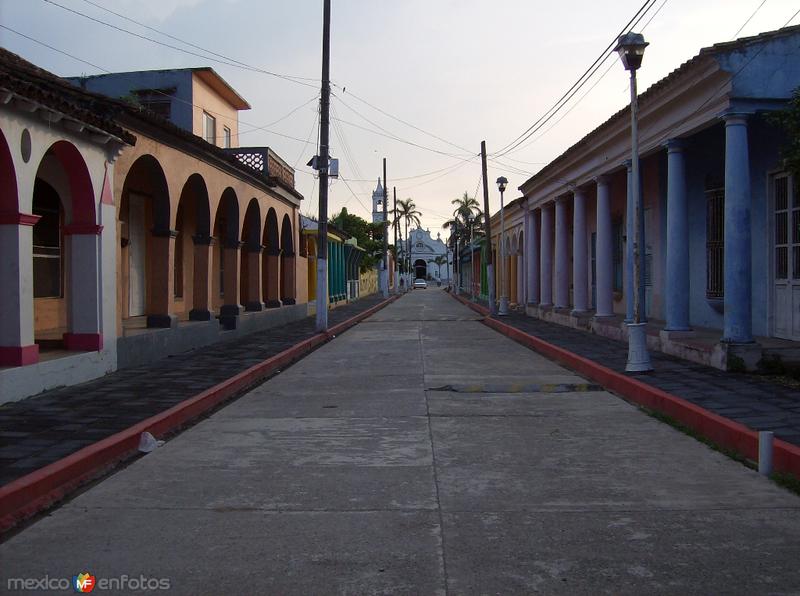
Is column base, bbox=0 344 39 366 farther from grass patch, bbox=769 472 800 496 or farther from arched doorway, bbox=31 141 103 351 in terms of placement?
grass patch, bbox=769 472 800 496

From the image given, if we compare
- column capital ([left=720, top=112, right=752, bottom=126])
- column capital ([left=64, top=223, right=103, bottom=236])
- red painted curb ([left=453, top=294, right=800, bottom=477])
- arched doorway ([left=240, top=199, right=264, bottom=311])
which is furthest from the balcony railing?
column capital ([left=720, top=112, right=752, bottom=126])

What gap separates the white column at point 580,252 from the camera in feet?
66.1

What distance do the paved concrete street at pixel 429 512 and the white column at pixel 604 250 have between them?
9.37m

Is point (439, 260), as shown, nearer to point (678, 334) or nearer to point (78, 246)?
point (678, 334)

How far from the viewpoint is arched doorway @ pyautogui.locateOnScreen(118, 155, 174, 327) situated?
13727 mm

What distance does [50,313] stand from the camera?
12930 mm

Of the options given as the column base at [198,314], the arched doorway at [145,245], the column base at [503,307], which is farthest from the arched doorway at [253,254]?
the column base at [503,307]

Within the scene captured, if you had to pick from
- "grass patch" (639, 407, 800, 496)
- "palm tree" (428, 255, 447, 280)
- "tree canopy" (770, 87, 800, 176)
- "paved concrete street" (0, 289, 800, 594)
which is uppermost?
"palm tree" (428, 255, 447, 280)

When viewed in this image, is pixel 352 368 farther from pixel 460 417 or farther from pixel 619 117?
pixel 619 117

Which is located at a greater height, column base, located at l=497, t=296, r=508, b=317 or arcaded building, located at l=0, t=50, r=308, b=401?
arcaded building, located at l=0, t=50, r=308, b=401

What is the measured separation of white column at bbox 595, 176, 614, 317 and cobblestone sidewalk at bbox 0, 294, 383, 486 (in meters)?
8.19

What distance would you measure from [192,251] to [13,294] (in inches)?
372

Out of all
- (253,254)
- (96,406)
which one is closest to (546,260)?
(253,254)

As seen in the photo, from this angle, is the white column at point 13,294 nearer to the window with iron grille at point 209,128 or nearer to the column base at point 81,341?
the column base at point 81,341
